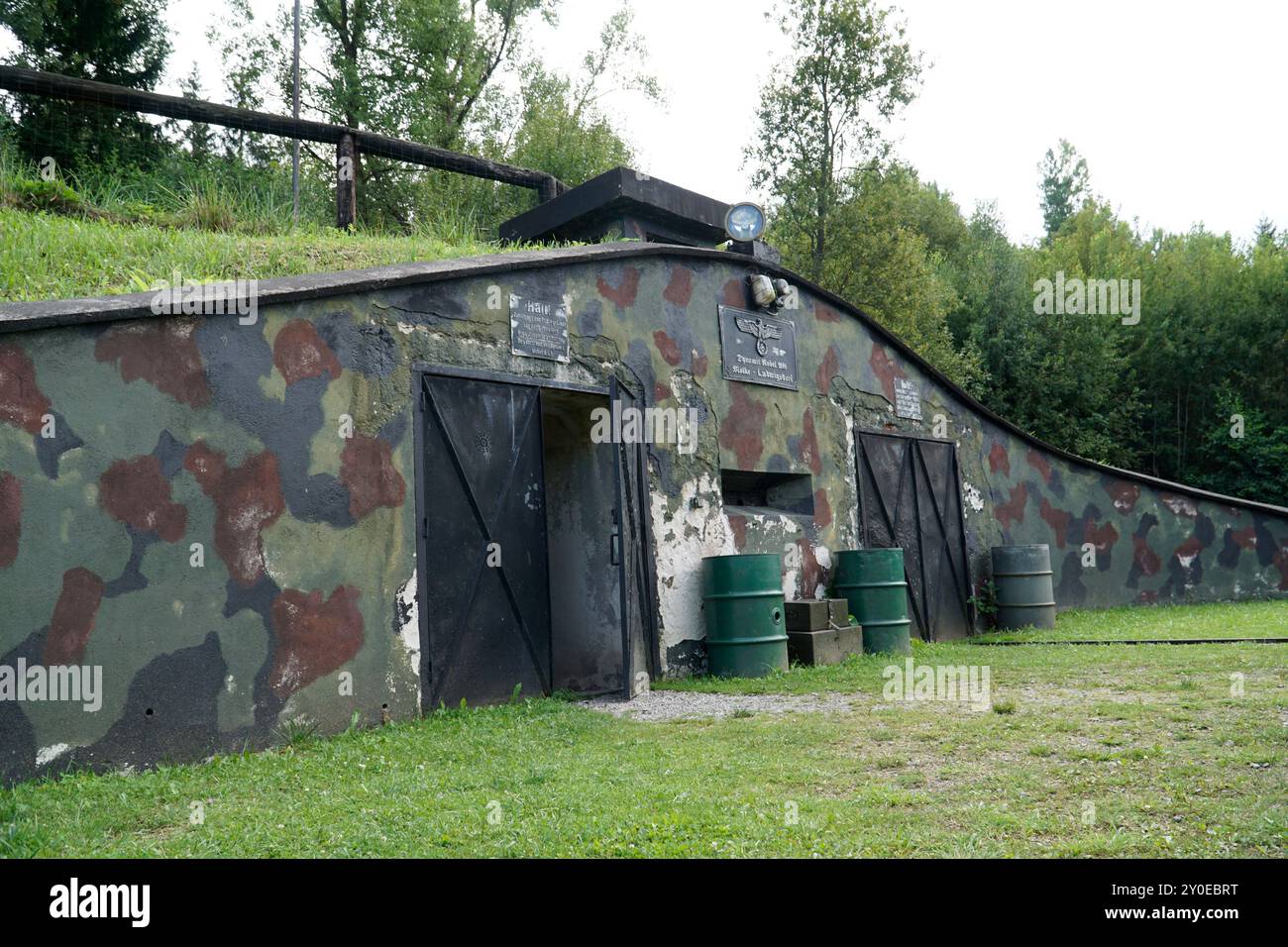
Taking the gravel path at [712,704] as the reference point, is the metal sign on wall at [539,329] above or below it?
above

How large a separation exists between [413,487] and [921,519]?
6831 millimetres

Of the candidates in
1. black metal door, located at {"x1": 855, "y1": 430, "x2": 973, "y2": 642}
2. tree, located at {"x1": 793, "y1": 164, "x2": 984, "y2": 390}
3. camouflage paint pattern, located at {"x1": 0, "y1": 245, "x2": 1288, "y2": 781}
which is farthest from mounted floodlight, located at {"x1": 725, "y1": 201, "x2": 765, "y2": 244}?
tree, located at {"x1": 793, "y1": 164, "x2": 984, "y2": 390}

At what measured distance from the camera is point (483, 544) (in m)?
7.02

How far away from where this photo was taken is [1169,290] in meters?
23.6

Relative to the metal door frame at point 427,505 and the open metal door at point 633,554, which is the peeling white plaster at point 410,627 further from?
the open metal door at point 633,554

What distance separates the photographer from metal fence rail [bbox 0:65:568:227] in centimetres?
838

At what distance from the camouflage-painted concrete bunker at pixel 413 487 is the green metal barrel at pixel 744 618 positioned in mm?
300

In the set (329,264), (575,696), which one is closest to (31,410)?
(329,264)

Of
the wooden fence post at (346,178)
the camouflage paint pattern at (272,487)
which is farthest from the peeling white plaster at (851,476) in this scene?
the wooden fence post at (346,178)

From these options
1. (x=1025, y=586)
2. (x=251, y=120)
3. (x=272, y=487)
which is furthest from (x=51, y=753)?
(x=1025, y=586)

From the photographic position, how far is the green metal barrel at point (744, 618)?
26.4ft
